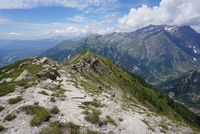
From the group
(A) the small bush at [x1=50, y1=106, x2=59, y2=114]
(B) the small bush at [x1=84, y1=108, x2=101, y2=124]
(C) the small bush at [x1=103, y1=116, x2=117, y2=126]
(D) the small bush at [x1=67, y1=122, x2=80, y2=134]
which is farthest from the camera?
(C) the small bush at [x1=103, y1=116, x2=117, y2=126]

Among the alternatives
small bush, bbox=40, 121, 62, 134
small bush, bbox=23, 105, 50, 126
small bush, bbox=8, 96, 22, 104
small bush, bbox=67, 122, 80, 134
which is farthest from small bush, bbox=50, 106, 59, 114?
small bush, bbox=8, 96, 22, 104

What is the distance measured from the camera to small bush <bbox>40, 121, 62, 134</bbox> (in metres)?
25.0

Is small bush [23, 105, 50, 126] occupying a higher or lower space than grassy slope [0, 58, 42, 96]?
higher

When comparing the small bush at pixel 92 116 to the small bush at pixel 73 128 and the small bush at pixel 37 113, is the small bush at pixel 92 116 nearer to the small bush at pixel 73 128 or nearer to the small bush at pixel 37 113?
the small bush at pixel 73 128

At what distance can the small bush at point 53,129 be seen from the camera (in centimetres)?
2497

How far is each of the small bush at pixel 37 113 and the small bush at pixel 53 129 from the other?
1320mm

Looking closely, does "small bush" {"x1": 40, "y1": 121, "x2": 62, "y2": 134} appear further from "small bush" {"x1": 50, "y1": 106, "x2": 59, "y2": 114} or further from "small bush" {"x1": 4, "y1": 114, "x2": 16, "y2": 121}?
"small bush" {"x1": 4, "y1": 114, "x2": 16, "y2": 121}

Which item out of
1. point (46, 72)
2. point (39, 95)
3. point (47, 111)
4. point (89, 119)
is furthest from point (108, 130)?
point (46, 72)

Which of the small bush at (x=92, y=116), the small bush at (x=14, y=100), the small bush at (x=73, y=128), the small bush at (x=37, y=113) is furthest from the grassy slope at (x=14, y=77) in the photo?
the small bush at (x=73, y=128)

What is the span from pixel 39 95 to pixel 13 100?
379cm

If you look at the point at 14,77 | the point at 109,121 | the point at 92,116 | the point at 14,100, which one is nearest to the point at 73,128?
the point at 92,116

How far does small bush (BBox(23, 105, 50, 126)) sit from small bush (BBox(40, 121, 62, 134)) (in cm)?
132

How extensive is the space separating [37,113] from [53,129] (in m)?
3.83

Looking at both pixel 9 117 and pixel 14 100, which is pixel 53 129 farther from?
pixel 14 100
